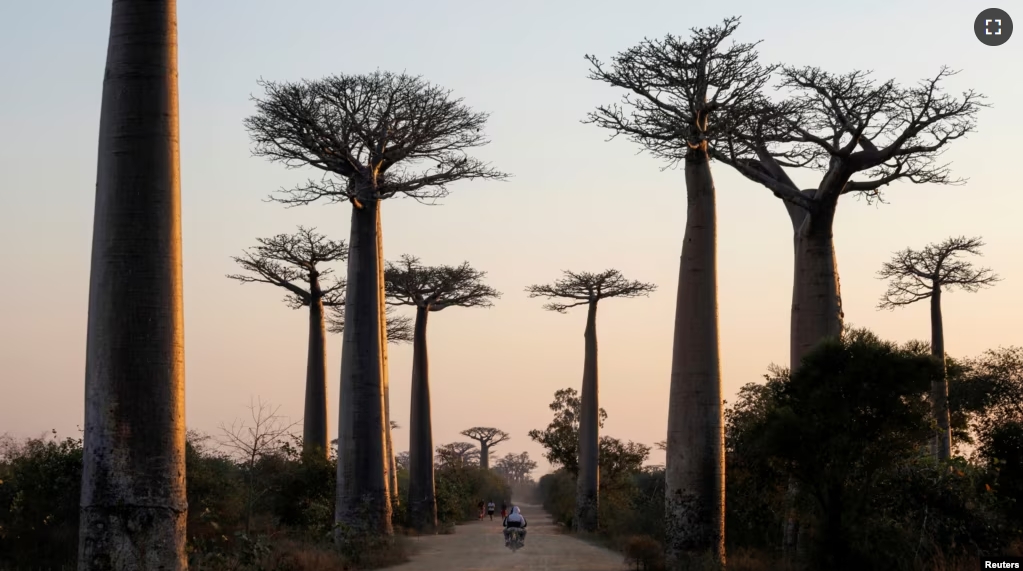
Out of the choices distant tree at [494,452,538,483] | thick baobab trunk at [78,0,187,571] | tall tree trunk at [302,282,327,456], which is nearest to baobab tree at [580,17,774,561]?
thick baobab trunk at [78,0,187,571]

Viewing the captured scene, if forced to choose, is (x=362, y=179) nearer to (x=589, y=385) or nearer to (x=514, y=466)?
(x=589, y=385)

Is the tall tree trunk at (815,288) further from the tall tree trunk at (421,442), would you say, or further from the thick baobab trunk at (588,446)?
the tall tree trunk at (421,442)

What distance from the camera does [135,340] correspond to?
24.5ft

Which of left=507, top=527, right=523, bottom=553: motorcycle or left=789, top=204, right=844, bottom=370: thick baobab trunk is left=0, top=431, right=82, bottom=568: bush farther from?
left=789, top=204, right=844, bottom=370: thick baobab trunk

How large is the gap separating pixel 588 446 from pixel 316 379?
24.3 ft

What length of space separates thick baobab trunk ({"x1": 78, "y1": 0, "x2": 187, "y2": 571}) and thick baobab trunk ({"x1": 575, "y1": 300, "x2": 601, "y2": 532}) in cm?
2189

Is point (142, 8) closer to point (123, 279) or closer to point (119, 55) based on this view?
point (119, 55)

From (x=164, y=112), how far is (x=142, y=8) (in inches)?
32.1

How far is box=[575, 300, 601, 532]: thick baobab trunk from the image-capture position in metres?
28.8

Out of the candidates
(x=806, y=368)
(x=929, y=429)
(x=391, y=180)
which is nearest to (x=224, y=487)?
(x=391, y=180)

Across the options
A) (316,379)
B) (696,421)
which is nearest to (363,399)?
(696,421)

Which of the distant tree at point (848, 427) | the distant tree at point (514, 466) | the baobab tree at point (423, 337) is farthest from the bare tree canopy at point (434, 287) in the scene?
the distant tree at point (514, 466)

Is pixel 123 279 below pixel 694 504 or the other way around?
the other way around

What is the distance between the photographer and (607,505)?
30438 mm
